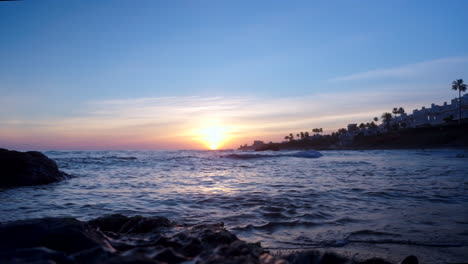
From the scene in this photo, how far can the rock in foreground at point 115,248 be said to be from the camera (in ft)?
6.05

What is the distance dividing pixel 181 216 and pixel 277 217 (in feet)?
6.26

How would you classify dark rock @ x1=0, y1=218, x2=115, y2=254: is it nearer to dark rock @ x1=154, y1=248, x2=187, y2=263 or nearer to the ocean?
dark rock @ x1=154, y1=248, x2=187, y2=263

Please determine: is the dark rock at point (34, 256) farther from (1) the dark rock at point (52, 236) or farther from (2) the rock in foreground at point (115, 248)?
(1) the dark rock at point (52, 236)

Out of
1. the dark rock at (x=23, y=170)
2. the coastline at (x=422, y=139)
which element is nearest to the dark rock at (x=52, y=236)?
the dark rock at (x=23, y=170)

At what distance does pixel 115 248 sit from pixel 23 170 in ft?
35.4

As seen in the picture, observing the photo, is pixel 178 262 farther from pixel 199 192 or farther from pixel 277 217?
pixel 199 192

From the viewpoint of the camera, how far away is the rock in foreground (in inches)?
72.6

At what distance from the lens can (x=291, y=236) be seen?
12.9ft

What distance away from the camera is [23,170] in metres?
10.3

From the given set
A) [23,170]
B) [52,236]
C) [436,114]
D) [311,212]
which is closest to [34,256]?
[52,236]

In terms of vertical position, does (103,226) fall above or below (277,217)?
above

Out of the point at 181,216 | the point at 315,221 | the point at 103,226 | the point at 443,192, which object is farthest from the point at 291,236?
the point at 443,192

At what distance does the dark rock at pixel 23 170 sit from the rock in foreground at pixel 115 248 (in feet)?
30.5

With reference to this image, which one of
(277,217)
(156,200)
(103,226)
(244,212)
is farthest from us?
(156,200)
